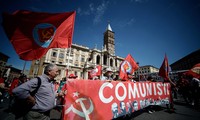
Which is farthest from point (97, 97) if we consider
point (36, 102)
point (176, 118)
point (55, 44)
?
point (176, 118)

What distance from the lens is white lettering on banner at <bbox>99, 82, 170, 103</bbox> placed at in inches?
115

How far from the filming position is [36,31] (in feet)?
9.38

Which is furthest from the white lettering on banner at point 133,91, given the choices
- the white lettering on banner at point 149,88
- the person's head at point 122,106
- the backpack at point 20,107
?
the backpack at point 20,107

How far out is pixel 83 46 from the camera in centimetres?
4194

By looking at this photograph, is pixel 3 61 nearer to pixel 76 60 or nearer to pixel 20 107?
pixel 76 60

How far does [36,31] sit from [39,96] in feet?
7.03

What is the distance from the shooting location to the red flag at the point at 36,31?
2549mm

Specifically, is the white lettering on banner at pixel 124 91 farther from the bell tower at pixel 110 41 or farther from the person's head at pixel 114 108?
the bell tower at pixel 110 41

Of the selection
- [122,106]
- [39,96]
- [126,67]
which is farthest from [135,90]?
[39,96]

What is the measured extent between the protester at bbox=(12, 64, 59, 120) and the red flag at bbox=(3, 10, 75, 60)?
47.9 inches

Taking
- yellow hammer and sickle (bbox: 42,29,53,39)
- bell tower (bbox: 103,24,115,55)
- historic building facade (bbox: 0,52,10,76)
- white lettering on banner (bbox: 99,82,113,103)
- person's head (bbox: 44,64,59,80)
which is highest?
bell tower (bbox: 103,24,115,55)

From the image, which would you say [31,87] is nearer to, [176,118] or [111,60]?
[176,118]

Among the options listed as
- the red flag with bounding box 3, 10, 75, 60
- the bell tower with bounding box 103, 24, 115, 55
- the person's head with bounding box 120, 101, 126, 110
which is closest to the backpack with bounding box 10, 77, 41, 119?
the red flag with bounding box 3, 10, 75, 60

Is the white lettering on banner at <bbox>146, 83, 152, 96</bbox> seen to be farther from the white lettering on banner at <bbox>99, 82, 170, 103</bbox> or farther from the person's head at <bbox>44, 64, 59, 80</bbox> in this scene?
the person's head at <bbox>44, 64, 59, 80</bbox>
